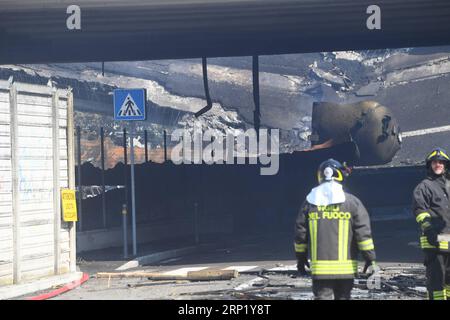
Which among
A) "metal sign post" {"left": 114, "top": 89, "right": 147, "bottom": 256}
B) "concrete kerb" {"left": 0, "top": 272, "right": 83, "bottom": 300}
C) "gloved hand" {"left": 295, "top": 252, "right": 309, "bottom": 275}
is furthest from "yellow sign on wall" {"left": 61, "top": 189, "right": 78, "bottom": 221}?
"gloved hand" {"left": 295, "top": 252, "right": 309, "bottom": 275}

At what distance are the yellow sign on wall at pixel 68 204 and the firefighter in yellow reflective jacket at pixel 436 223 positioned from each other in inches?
258

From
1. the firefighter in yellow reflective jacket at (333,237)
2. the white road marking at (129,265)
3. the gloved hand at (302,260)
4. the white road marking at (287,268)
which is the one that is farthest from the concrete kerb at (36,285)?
the firefighter in yellow reflective jacket at (333,237)

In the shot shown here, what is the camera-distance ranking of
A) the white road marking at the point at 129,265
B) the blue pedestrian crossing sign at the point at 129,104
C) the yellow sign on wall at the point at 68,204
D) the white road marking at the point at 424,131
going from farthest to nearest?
the white road marking at the point at 424,131 < the blue pedestrian crossing sign at the point at 129,104 < the white road marking at the point at 129,265 < the yellow sign on wall at the point at 68,204

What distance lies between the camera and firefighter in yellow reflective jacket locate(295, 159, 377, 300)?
8305mm

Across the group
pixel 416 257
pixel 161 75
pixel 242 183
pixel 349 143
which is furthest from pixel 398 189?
pixel 161 75

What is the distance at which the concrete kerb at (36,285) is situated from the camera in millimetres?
12548

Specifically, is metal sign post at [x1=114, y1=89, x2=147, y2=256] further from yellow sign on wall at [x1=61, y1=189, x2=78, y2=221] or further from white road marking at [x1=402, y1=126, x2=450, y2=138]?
white road marking at [x1=402, y1=126, x2=450, y2=138]

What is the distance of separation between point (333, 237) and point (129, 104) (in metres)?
10.6

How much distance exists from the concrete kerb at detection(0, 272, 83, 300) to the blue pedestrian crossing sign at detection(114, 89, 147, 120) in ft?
14.9

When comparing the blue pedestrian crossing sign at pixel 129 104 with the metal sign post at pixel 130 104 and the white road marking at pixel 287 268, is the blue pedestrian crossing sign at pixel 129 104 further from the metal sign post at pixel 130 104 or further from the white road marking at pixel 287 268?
the white road marking at pixel 287 268

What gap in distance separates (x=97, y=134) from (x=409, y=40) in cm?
2380

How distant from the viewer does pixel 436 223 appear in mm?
9836
